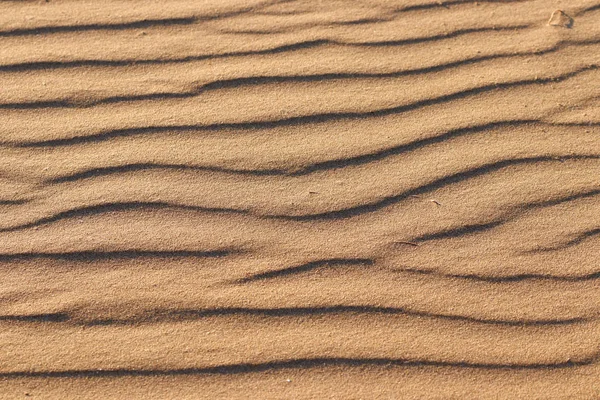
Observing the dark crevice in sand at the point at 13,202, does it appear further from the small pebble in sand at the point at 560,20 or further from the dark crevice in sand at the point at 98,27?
the small pebble in sand at the point at 560,20

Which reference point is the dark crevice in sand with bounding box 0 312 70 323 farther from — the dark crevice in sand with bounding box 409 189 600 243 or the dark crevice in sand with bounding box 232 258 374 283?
the dark crevice in sand with bounding box 409 189 600 243

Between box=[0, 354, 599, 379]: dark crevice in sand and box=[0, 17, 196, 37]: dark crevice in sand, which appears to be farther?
box=[0, 17, 196, 37]: dark crevice in sand

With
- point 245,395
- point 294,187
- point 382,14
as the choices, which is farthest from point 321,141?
point 245,395

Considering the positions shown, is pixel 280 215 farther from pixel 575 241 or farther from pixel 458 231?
pixel 575 241

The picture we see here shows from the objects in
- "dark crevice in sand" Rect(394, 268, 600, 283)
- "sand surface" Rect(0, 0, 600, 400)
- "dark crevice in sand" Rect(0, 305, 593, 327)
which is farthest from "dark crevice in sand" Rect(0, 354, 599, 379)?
"dark crevice in sand" Rect(394, 268, 600, 283)

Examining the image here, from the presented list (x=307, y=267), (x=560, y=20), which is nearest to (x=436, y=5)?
(x=560, y=20)

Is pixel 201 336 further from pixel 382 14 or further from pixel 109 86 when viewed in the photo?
pixel 382 14

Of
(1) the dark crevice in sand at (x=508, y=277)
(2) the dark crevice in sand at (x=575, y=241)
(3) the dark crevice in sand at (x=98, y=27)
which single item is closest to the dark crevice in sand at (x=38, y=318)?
(1) the dark crevice in sand at (x=508, y=277)

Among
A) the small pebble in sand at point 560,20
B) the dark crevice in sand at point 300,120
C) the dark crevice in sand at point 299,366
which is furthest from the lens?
the small pebble in sand at point 560,20
